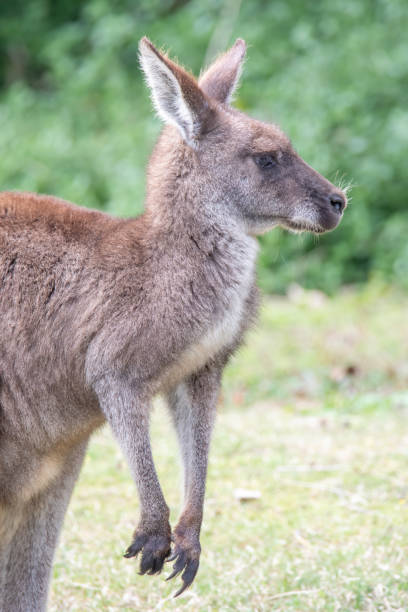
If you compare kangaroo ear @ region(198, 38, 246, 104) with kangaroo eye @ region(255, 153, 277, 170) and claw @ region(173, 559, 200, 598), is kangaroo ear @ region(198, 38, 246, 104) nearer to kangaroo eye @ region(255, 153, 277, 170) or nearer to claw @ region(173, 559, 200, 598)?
kangaroo eye @ region(255, 153, 277, 170)

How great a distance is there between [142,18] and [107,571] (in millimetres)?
10307

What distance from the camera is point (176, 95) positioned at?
12.6 ft

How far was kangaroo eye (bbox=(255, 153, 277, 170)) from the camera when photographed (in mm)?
3969

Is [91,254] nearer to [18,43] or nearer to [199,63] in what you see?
[199,63]

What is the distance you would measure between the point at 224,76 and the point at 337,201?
0.74 meters

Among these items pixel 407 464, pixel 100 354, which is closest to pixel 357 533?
pixel 407 464

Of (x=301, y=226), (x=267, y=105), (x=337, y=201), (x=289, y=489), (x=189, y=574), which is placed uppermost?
(x=337, y=201)

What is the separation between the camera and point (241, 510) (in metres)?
5.34

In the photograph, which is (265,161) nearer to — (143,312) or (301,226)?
(301,226)

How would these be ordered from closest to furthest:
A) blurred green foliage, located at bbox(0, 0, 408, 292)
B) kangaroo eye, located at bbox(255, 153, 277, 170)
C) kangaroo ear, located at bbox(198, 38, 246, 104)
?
kangaroo eye, located at bbox(255, 153, 277, 170)
kangaroo ear, located at bbox(198, 38, 246, 104)
blurred green foliage, located at bbox(0, 0, 408, 292)

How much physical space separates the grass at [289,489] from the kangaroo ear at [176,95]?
113 centimetres

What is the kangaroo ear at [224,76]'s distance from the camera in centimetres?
420

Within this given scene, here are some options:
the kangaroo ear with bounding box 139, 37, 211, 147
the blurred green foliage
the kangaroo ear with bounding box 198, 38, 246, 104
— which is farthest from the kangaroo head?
the blurred green foliage

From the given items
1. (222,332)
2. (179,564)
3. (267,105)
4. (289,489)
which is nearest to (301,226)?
(222,332)
